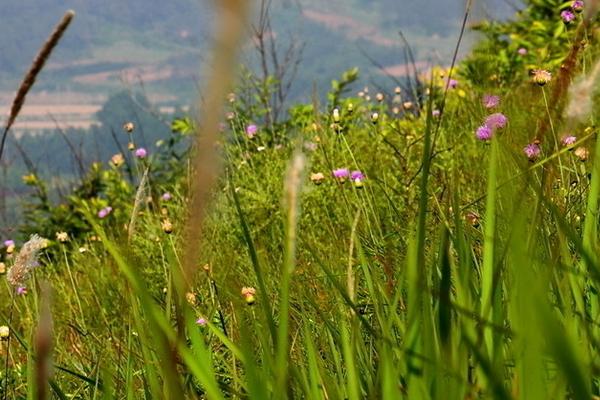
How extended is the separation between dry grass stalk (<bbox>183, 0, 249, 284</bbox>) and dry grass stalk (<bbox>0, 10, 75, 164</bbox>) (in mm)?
447

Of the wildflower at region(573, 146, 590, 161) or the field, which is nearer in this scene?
the field

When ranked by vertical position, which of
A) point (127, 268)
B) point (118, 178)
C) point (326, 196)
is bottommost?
point (118, 178)

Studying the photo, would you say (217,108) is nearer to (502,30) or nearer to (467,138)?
(467,138)

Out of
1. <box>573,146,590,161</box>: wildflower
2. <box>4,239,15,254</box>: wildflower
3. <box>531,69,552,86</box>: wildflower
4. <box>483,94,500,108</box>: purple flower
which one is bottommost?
<box>4,239,15,254</box>: wildflower

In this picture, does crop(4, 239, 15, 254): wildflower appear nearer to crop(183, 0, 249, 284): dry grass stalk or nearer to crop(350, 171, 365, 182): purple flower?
crop(350, 171, 365, 182): purple flower

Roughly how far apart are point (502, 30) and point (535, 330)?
7014 millimetres

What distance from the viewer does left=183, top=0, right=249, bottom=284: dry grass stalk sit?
31 centimetres

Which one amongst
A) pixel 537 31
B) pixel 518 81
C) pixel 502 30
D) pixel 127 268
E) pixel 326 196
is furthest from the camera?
pixel 502 30

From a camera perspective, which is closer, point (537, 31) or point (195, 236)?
point (195, 236)

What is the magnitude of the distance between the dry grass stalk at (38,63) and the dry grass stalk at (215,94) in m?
0.45

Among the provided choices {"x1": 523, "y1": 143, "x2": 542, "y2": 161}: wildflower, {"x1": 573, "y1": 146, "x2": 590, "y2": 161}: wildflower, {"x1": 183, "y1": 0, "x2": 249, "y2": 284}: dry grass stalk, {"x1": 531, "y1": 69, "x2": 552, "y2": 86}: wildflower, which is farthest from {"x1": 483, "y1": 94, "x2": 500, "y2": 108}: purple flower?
{"x1": 183, "y1": 0, "x2": 249, "y2": 284}: dry grass stalk

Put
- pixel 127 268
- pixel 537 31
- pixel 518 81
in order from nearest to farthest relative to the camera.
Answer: pixel 127 268
pixel 518 81
pixel 537 31

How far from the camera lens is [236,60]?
1.08 feet

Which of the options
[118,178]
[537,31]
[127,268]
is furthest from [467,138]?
[118,178]
